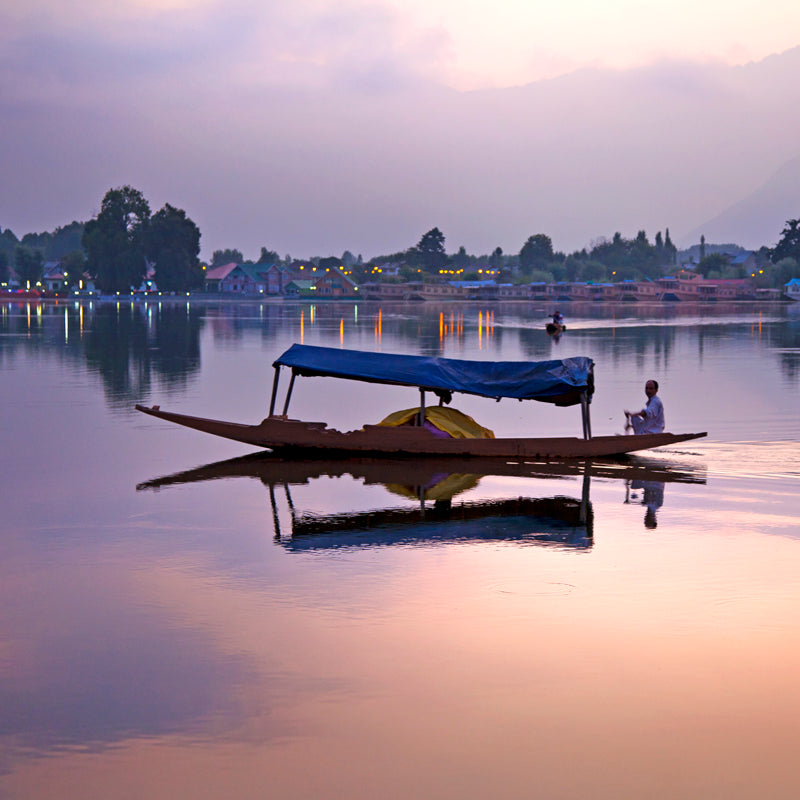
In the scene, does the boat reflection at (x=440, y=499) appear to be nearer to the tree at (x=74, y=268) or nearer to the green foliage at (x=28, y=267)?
the green foliage at (x=28, y=267)

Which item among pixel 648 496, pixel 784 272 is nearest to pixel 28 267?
pixel 784 272

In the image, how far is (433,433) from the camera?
17.9m

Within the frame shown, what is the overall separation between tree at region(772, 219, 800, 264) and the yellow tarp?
162 metres

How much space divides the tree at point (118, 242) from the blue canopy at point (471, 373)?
12367cm

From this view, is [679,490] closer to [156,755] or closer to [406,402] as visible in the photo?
[156,755]

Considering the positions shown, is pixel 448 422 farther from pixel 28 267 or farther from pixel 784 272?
pixel 28 267

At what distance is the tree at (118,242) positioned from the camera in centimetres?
13688

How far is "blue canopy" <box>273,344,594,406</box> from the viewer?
703 inches

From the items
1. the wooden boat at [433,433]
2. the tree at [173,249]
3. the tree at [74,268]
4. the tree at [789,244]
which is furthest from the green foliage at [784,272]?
the wooden boat at [433,433]

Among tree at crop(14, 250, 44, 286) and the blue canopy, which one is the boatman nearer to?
the blue canopy

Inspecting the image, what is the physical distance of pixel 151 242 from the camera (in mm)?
138500

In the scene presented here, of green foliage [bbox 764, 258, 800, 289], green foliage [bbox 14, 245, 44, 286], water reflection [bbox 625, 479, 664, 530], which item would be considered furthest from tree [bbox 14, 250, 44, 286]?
water reflection [bbox 625, 479, 664, 530]

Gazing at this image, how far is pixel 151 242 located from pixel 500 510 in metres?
131

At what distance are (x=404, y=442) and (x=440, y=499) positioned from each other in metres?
2.66
